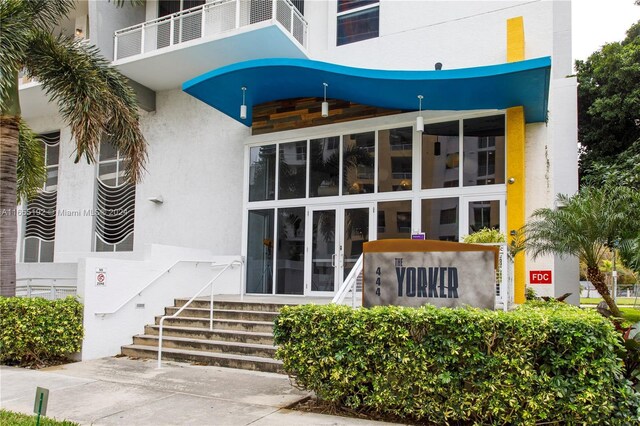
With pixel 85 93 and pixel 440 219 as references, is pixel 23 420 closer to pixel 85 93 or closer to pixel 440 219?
pixel 85 93

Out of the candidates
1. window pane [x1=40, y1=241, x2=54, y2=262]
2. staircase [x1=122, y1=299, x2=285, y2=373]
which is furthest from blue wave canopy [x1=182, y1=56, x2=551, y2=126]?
window pane [x1=40, y1=241, x2=54, y2=262]

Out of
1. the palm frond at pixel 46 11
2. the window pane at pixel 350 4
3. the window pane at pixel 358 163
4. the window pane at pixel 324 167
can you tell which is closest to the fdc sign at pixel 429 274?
the window pane at pixel 358 163

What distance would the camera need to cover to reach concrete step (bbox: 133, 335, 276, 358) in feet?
27.1

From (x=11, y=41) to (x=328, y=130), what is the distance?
686 cm

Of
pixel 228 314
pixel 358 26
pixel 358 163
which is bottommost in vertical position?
pixel 228 314

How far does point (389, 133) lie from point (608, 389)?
26.9ft

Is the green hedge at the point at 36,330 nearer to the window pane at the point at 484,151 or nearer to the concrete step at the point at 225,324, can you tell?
the concrete step at the point at 225,324

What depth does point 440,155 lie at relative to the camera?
11398 mm

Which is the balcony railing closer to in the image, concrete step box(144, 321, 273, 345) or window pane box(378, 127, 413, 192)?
window pane box(378, 127, 413, 192)

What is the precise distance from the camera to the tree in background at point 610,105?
22.8 metres

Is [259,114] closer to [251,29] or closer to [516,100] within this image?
[251,29]

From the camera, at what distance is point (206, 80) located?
10992mm

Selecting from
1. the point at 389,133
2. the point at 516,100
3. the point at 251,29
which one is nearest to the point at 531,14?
the point at 516,100

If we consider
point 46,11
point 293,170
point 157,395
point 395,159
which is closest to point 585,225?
point 395,159
